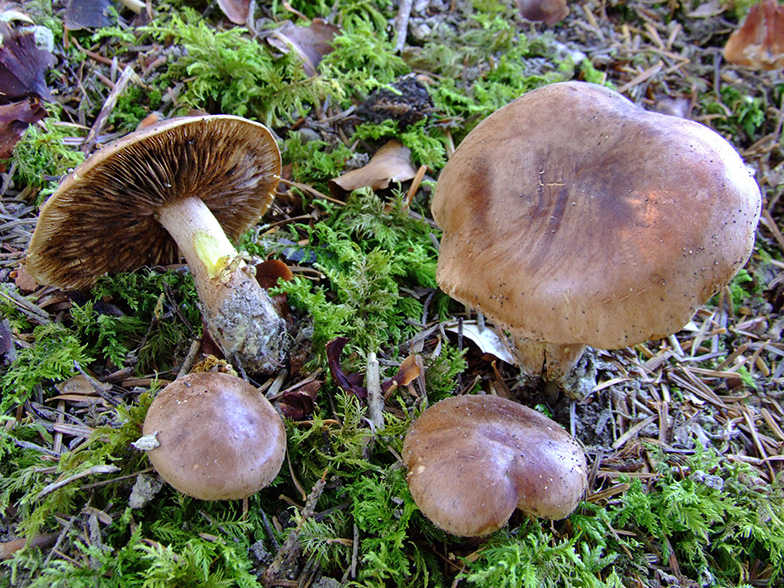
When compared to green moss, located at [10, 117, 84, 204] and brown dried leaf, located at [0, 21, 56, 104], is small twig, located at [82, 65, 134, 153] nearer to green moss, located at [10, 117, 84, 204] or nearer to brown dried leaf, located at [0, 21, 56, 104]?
green moss, located at [10, 117, 84, 204]

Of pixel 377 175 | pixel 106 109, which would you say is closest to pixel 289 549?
pixel 377 175

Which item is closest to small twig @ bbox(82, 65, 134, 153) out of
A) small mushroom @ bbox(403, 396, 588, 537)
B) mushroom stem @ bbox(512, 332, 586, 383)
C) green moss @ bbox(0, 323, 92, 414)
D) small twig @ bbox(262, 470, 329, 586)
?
green moss @ bbox(0, 323, 92, 414)

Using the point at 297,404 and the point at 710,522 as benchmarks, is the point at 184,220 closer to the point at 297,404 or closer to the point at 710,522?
the point at 297,404

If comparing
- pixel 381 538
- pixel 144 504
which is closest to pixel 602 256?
pixel 381 538

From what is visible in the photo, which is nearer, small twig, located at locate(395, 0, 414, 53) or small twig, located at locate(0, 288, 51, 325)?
small twig, located at locate(0, 288, 51, 325)

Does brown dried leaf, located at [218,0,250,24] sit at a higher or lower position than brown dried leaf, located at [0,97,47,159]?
higher

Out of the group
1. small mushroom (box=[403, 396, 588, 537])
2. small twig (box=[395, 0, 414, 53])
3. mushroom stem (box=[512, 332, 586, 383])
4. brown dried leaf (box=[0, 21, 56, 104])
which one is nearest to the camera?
Answer: small mushroom (box=[403, 396, 588, 537])

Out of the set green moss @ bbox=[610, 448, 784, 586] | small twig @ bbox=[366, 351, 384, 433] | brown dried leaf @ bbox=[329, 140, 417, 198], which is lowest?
green moss @ bbox=[610, 448, 784, 586]
